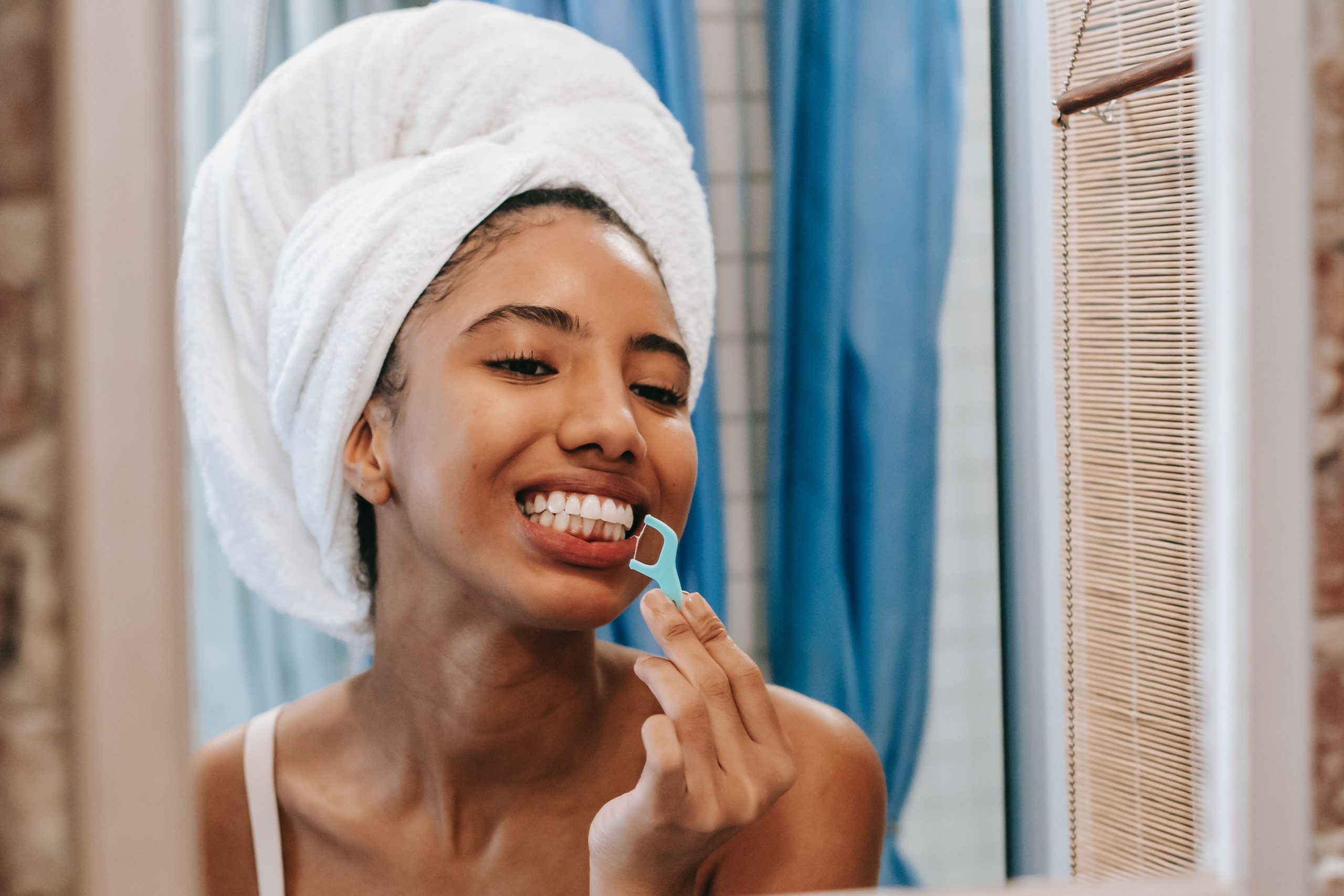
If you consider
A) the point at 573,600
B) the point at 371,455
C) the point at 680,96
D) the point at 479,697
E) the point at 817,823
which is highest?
the point at 680,96

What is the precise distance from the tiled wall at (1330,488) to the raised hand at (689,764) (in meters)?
0.31

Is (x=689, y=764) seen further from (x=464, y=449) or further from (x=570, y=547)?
(x=464, y=449)

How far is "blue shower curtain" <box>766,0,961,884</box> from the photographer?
121 cm

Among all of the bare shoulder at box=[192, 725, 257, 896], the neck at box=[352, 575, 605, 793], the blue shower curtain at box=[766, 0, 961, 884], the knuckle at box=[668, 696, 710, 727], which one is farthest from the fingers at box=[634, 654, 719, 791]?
the blue shower curtain at box=[766, 0, 961, 884]

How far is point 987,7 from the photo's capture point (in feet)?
4.08

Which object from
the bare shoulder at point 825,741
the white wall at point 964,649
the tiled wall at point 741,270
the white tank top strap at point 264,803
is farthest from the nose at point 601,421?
the white wall at point 964,649

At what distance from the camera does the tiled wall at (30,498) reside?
396 mm

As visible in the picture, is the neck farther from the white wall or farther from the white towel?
the white wall

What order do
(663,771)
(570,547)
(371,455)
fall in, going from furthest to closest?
(371,455)
(570,547)
(663,771)

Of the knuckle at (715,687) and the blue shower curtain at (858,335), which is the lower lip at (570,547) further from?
the blue shower curtain at (858,335)

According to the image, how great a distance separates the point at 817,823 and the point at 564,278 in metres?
0.50

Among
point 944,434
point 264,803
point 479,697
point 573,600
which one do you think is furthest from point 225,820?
point 944,434

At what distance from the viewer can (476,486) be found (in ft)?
2.42

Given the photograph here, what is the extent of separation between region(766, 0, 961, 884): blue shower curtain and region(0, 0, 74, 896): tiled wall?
0.92m
